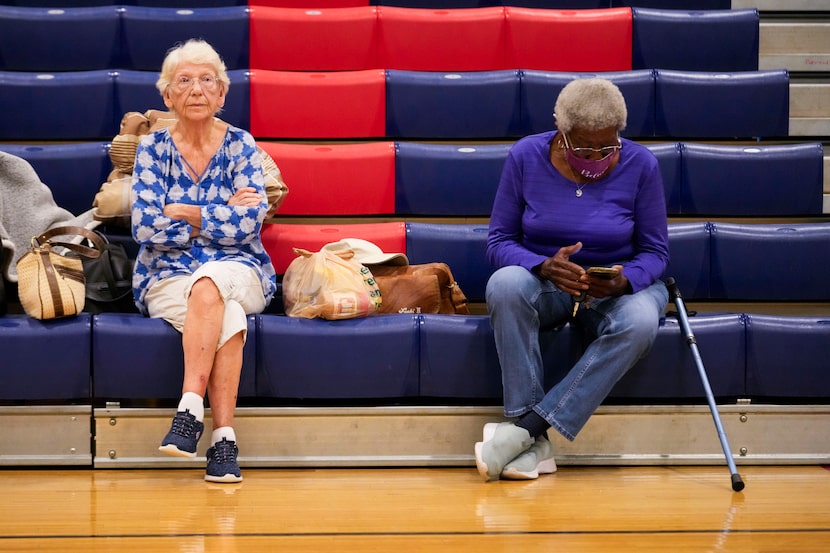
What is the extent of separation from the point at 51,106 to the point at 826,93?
75.3 inches

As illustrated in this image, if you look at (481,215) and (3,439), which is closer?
(3,439)

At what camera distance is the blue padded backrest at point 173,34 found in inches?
112

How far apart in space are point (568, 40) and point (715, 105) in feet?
1.45

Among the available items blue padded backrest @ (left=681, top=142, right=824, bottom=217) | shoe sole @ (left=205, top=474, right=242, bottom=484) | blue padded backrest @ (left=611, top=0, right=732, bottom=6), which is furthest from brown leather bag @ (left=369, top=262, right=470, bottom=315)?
blue padded backrest @ (left=611, top=0, right=732, bottom=6)

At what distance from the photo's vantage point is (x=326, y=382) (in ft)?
6.72

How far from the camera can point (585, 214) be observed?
6.71ft

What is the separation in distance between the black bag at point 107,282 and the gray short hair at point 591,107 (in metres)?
0.91

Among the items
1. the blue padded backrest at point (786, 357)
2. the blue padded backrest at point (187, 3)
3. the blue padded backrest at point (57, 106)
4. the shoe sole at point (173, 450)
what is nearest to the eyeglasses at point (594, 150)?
the blue padded backrest at point (786, 357)

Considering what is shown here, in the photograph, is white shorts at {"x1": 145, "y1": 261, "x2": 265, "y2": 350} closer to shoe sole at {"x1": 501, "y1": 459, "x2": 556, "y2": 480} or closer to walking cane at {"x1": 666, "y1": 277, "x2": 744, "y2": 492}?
shoe sole at {"x1": 501, "y1": 459, "x2": 556, "y2": 480}

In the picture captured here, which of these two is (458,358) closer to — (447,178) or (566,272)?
(566,272)

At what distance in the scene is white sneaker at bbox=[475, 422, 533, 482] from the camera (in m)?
1.92

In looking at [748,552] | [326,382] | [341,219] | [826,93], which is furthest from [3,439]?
[826,93]

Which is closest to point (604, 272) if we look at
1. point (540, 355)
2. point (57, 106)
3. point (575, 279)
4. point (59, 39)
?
point (575, 279)

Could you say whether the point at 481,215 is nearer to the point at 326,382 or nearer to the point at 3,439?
the point at 326,382
